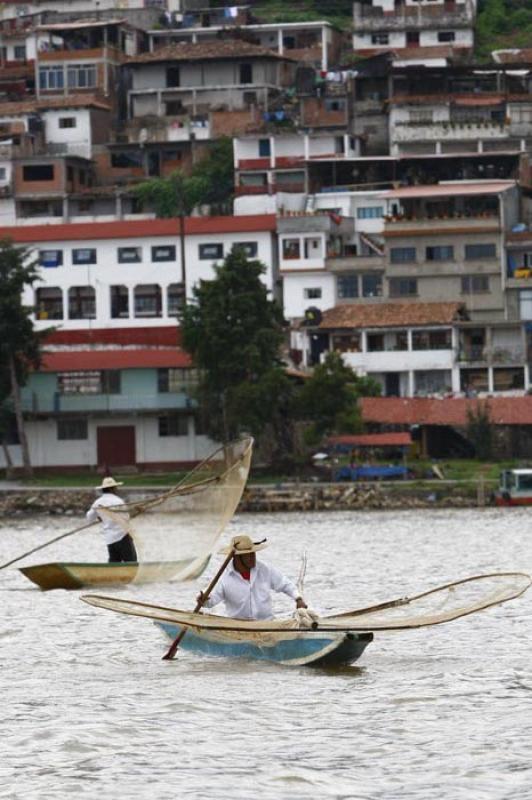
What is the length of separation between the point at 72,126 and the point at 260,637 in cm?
8057

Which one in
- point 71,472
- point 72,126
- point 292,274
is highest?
point 72,126

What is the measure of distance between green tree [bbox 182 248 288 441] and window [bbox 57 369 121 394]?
217 inches

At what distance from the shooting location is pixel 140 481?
2763 inches

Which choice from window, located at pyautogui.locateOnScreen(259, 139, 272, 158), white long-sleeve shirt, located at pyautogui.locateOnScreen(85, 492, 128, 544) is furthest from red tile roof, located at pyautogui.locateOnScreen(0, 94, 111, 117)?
white long-sleeve shirt, located at pyautogui.locateOnScreen(85, 492, 128, 544)

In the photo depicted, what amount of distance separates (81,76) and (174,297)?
22.9m

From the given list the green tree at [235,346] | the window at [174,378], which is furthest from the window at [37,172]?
the green tree at [235,346]

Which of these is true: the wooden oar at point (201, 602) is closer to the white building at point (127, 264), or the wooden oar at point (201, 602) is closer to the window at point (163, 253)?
the white building at point (127, 264)

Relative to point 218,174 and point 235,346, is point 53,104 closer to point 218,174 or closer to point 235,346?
point 218,174

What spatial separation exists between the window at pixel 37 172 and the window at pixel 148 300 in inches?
462

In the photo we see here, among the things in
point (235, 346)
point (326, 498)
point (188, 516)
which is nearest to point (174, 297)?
point (235, 346)

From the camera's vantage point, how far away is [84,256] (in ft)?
286

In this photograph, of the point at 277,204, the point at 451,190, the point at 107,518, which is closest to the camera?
the point at 107,518

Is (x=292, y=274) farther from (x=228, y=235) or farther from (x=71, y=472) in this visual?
(x=71, y=472)

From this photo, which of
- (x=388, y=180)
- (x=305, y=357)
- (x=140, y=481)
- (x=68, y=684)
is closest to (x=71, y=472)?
(x=140, y=481)
